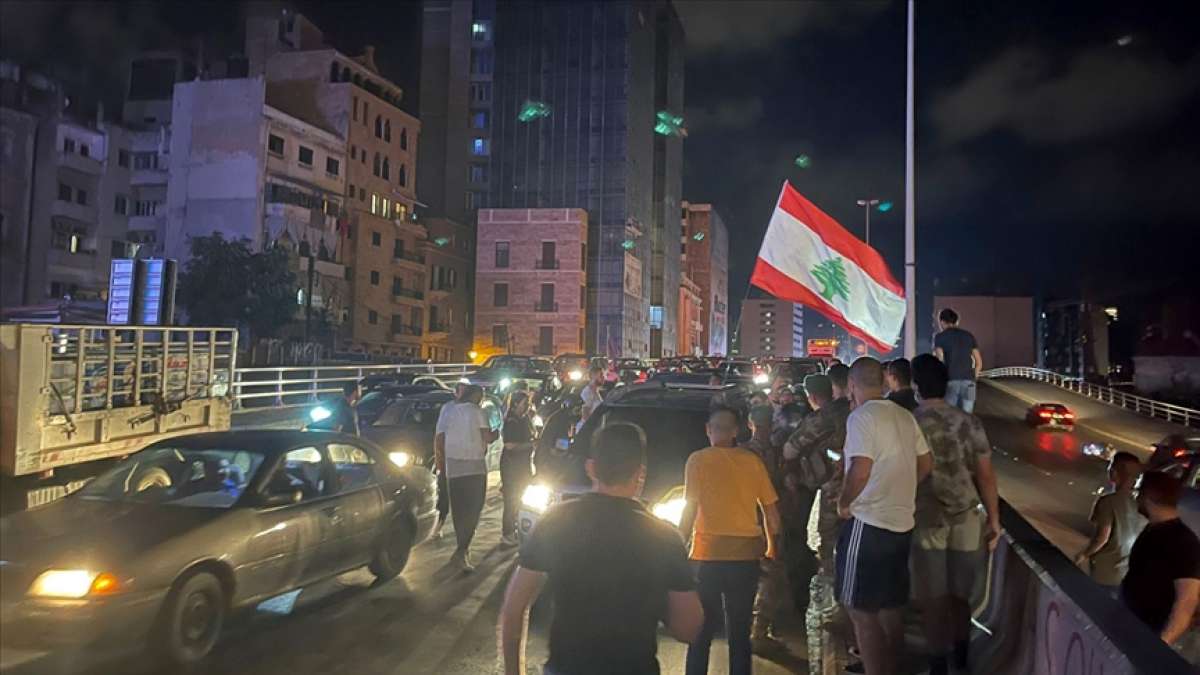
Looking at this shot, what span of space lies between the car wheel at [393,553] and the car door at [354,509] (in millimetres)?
172

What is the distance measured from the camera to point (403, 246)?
186 ft

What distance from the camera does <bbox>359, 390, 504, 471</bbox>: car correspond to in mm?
13586

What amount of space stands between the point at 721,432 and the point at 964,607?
2.05 meters

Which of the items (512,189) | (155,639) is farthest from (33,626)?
(512,189)

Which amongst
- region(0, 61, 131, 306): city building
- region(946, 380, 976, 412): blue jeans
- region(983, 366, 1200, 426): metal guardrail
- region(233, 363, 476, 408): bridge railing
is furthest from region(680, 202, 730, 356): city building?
region(946, 380, 976, 412): blue jeans

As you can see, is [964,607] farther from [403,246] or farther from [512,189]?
[512,189]

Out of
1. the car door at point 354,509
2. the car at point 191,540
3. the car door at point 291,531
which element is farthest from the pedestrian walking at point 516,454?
the car door at point 291,531

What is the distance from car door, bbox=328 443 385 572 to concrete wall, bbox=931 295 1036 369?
4217 inches

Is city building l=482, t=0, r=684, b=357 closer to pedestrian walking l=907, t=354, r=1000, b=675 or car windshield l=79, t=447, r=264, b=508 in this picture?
car windshield l=79, t=447, r=264, b=508

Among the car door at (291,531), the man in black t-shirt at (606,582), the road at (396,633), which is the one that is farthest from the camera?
the car door at (291,531)

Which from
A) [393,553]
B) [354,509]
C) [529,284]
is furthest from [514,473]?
[529,284]

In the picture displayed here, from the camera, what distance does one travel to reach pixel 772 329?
5969 inches

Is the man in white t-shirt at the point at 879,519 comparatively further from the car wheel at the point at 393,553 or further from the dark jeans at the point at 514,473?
the dark jeans at the point at 514,473

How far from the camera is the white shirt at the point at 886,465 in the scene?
184 inches
